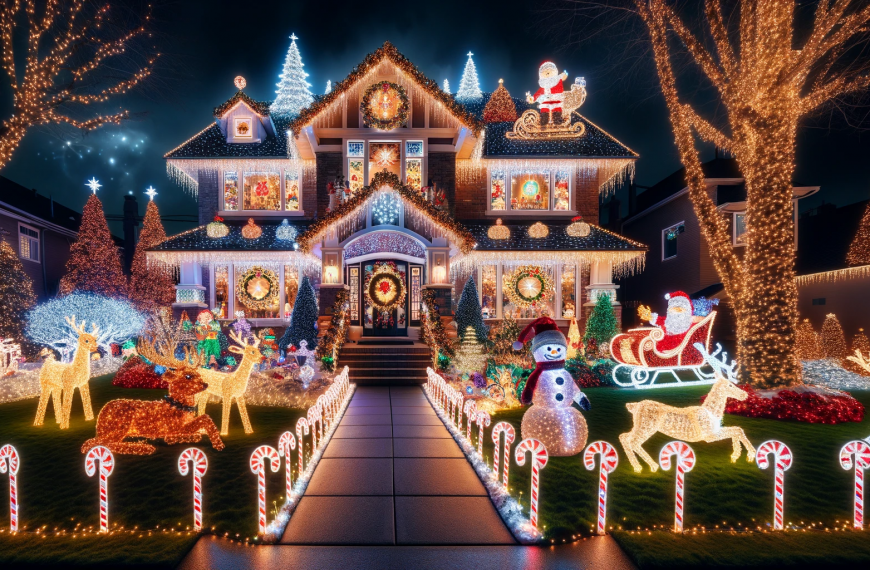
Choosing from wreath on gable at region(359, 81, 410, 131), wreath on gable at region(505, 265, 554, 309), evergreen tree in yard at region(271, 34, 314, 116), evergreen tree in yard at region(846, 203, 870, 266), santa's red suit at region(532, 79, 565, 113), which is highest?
evergreen tree in yard at region(271, 34, 314, 116)

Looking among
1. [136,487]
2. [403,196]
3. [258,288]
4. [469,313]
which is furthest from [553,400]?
[258,288]

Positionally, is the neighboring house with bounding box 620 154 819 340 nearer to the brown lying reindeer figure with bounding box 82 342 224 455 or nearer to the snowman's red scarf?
the snowman's red scarf

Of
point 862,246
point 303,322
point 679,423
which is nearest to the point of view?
point 679,423

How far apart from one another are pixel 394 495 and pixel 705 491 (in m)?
3.54

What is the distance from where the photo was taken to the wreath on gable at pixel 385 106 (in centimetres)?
1642

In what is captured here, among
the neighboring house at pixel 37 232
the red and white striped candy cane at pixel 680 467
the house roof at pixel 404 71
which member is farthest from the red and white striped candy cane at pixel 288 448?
the neighboring house at pixel 37 232

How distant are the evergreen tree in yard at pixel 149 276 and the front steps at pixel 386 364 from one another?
13662 mm

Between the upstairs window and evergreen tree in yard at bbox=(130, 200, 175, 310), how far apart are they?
509 centimetres

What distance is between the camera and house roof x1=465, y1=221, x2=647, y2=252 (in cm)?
1634

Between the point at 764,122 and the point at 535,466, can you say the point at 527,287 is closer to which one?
the point at 764,122

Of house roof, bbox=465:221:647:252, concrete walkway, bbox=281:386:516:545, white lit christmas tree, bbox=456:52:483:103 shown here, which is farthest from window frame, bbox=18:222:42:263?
concrete walkway, bbox=281:386:516:545

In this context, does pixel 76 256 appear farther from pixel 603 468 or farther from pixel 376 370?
pixel 603 468

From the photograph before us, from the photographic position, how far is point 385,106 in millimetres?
16625

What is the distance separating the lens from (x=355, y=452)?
21.3 ft
